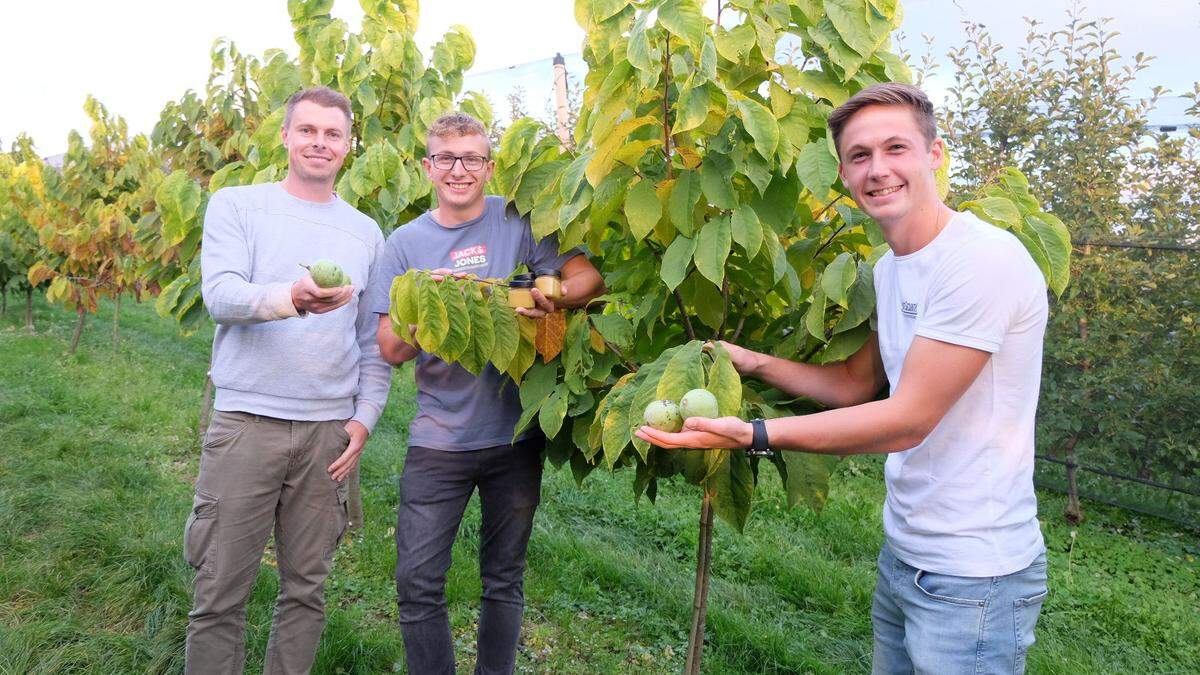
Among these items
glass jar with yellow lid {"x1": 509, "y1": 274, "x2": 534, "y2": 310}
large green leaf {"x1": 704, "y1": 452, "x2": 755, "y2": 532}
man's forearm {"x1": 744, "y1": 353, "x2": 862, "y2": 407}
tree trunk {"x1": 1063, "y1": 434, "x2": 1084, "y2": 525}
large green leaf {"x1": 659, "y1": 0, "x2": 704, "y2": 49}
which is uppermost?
large green leaf {"x1": 659, "y1": 0, "x2": 704, "y2": 49}

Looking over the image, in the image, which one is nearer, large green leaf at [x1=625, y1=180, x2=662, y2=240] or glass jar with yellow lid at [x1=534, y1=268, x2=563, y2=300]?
large green leaf at [x1=625, y1=180, x2=662, y2=240]

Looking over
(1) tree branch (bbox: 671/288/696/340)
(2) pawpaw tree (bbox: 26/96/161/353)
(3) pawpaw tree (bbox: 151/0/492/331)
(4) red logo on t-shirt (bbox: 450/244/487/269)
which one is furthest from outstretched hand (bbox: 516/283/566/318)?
(2) pawpaw tree (bbox: 26/96/161/353)

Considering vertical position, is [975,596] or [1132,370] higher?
[1132,370]

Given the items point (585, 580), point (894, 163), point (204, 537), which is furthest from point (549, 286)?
point (585, 580)

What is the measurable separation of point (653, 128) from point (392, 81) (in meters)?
2.32

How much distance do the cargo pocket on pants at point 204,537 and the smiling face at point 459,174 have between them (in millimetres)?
1113

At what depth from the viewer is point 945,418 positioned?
64.1 inches

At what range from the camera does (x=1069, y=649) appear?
3.62 m

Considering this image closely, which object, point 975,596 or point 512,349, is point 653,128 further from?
point 975,596

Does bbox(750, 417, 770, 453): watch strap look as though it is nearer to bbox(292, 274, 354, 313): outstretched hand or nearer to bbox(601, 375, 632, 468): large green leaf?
bbox(601, 375, 632, 468): large green leaf

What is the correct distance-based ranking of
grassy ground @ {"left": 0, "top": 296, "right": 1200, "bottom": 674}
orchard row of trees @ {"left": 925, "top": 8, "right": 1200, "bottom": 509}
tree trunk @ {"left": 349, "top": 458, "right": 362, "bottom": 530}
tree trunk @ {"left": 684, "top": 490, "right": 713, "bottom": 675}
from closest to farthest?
1. tree trunk @ {"left": 684, "top": 490, "right": 713, "bottom": 675}
2. grassy ground @ {"left": 0, "top": 296, "right": 1200, "bottom": 674}
3. tree trunk @ {"left": 349, "top": 458, "right": 362, "bottom": 530}
4. orchard row of trees @ {"left": 925, "top": 8, "right": 1200, "bottom": 509}

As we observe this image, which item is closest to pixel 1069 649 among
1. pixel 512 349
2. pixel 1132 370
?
pixel 1132 370

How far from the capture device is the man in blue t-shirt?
8.24ft

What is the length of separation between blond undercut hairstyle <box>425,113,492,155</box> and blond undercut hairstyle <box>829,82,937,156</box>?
46.6 inches
